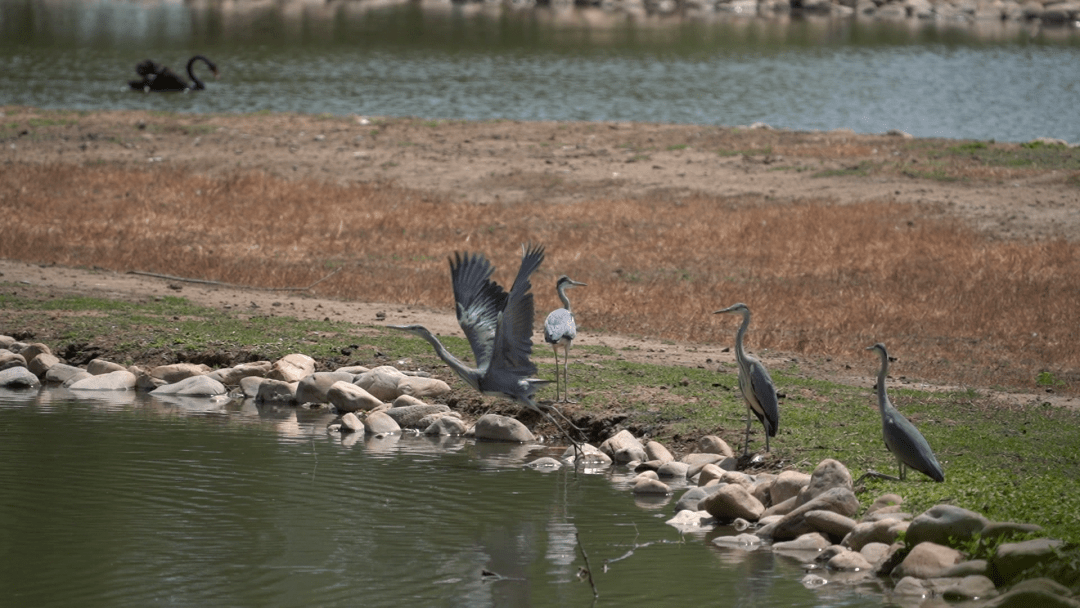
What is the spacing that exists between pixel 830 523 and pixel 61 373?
28.1 ft

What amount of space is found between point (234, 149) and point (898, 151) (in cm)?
1348

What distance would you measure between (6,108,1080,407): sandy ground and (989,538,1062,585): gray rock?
11.0m

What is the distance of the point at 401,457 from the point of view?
1105 centimetres

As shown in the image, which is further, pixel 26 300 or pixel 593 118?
pixel 593 118

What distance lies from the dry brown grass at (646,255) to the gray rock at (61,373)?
3794 mm

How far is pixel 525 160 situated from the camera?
997 inches

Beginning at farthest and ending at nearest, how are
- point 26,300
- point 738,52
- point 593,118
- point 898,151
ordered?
point 738,52
point 593,118
point 898,151
point 26,300

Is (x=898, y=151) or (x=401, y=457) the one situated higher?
(x=898, y=151)

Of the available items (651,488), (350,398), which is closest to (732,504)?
(651,488)

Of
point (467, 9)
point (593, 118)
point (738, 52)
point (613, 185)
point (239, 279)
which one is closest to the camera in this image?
point (239, 279)

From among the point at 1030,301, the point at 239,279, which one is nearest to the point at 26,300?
the point at 239,279

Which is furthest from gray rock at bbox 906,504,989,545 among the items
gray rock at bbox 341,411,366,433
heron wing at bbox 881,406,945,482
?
gray rock at bbox 341,411,366,433

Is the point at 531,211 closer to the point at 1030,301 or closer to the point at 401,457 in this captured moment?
the point at 1030,301

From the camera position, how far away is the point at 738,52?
188 ft
